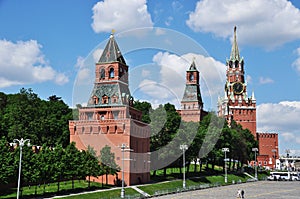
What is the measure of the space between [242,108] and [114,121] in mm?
81627

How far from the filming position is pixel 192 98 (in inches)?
4446

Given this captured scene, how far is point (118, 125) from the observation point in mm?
57906

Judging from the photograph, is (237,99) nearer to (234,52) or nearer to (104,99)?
(234,52)

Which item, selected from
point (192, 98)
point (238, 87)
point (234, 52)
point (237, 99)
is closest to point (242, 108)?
point (237, 99)

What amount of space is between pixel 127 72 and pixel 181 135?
47.0 ft

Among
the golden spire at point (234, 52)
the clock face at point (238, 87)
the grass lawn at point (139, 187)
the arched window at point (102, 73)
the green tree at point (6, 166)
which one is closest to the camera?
the green tree at point (6, 166)

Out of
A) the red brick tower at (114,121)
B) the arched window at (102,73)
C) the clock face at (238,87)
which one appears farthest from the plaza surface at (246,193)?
the clock face at (238,87)

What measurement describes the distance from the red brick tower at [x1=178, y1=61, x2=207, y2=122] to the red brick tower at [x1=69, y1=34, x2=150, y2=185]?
49.8 meters

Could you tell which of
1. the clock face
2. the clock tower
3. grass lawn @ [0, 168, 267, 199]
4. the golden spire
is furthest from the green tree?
the golden spire

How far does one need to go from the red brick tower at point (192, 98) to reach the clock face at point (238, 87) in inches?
1033

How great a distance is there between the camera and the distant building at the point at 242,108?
132 m

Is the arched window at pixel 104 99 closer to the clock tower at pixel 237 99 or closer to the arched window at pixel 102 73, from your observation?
the arched window at pixel 102 73

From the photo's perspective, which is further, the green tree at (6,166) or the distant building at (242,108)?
Result: the distant building at (242,108)

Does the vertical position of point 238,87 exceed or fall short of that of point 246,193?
it exceeds it
